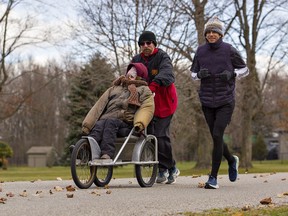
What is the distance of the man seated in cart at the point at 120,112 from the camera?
334 inches

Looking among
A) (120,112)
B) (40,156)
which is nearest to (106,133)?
(120,112)

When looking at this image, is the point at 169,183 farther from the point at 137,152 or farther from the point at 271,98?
the point at 271,98

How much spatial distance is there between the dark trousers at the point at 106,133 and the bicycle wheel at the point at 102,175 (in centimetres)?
42

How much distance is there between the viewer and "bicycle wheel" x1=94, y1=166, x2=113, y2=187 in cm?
890

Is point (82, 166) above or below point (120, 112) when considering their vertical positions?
below

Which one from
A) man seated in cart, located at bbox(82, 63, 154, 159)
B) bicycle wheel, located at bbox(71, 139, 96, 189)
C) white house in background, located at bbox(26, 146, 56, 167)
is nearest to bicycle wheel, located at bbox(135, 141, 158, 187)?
man seated in cart, located at bbox(82, 63, 154, 159)

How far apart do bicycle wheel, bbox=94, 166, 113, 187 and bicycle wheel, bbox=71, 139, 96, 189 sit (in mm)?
172

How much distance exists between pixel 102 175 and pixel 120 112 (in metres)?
1.04

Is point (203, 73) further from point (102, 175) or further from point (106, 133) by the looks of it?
point (102, 175)

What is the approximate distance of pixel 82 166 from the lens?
8.40 m

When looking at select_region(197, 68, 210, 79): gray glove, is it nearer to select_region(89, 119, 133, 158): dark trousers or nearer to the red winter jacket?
the red winter jacket

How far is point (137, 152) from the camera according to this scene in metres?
8.62

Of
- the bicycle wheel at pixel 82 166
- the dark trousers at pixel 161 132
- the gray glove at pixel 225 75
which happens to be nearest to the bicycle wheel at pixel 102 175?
the bicycle wheel at pixel 82 166

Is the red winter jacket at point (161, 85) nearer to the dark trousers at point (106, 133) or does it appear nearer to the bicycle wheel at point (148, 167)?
the bicycle wheel at point (148, 167)
